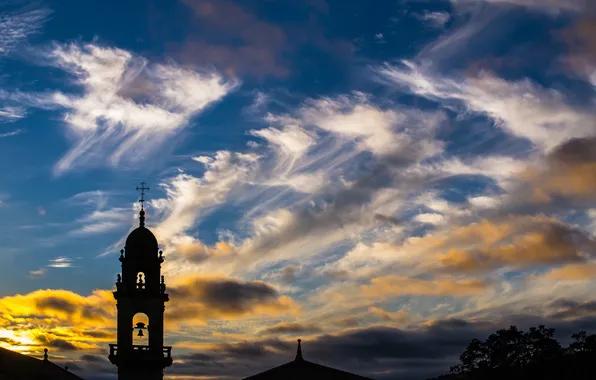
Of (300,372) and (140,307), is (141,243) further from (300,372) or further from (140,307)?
(300,372)

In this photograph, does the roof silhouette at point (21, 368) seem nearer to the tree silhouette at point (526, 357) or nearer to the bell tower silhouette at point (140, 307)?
the bell tower silhouette at point (140, 307)

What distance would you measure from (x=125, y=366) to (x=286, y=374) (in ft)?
38.2

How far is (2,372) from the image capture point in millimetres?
8125

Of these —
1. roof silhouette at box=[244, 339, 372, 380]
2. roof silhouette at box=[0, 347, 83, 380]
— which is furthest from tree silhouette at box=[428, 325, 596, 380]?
roof silhouette at box=[0, 347, 83, 380]

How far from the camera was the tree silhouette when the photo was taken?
232 ft

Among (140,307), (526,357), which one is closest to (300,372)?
(140,307)

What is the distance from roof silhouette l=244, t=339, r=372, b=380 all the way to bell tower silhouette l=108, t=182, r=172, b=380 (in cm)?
727

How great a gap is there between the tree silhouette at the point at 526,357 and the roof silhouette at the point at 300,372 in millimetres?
19243

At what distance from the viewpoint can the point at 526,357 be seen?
7406 cm

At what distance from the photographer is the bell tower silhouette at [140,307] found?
55.4m

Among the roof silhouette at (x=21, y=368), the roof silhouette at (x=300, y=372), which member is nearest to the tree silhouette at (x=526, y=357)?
the roof silhouette at (x=300, y=372)

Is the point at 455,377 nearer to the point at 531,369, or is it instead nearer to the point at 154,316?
the point at 531,369

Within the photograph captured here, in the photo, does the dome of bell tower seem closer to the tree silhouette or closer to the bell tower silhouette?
the bell tower silhouette

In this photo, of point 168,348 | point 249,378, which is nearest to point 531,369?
point 249,378
